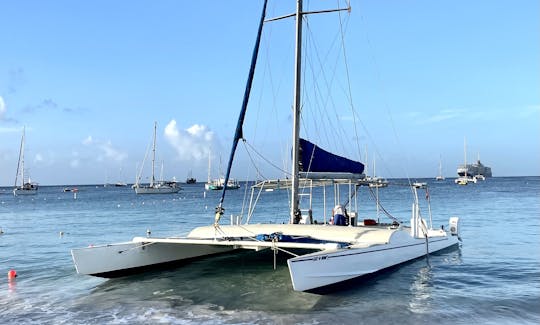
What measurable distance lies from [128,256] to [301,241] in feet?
14.5

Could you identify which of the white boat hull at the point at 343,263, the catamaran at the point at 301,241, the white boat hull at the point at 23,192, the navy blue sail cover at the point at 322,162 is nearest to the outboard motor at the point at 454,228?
the catamaran at the point at 301,241

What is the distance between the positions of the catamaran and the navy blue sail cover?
30 millimetres

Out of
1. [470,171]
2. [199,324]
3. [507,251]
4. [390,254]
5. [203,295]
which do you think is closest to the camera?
[199,324]

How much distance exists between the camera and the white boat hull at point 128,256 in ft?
36.6

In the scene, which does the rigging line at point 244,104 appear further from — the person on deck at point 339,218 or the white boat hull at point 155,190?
the white boat hull at point 155,190

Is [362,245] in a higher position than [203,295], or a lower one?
higher

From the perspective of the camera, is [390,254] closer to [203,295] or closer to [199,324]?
[203,295]

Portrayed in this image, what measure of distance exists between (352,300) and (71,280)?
751cm

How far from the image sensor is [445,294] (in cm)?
1083

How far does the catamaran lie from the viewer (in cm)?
999

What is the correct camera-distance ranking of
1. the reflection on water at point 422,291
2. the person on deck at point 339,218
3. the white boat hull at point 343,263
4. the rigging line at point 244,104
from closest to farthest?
the white boat hull at point 343,263 < the reflection on water at point 422,291 < the rigging line at point 244,104 < the person on deck at point 339,218

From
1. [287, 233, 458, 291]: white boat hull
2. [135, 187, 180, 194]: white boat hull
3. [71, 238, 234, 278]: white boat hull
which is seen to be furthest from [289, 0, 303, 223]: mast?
[135, 187, 180, 194]: white boat hull

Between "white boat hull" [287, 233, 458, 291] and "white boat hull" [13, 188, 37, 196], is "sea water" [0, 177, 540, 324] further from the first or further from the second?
"white boat hull" [13, 188, 37, 196]

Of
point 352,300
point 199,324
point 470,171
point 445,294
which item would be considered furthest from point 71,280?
point 470,171
